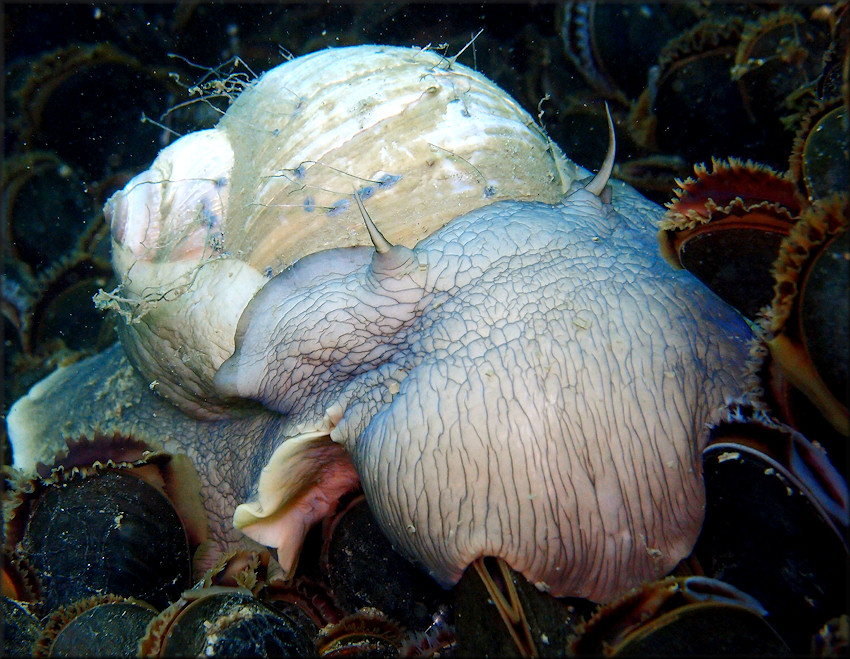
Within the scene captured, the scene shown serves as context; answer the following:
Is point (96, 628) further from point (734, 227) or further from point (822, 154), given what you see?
point (822, 154)

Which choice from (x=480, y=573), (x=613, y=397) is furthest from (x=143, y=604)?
(x=613, y=397)

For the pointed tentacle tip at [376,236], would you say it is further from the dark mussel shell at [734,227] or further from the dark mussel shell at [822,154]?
the dark mussel shell at [822,154]

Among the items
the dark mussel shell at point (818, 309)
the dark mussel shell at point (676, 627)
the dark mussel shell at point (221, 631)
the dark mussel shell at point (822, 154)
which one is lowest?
the dark mussel shell at point (221, 631)

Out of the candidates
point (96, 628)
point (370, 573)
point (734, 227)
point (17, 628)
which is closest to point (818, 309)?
point (734, 227)

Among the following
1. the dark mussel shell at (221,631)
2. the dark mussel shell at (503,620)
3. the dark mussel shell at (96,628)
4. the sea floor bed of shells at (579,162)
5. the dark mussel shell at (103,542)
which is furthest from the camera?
the dark mussel shell at (103,542)

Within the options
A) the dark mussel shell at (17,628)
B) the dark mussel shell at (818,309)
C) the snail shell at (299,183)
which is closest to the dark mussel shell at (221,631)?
the dark mussel shell at (17,628)

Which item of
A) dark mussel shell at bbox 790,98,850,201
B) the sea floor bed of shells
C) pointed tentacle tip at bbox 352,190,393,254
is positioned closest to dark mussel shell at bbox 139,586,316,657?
the sea floor bed of shells

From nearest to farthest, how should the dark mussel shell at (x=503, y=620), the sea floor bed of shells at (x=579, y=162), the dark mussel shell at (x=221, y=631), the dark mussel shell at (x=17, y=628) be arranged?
the sea floor bed of shells at (x=579, y=162) < the dark mussel shell at (x=503, y=620) < the dark mussel shell at (x=221, y=631) < the dark mussel shell at (x=17, y=628)
